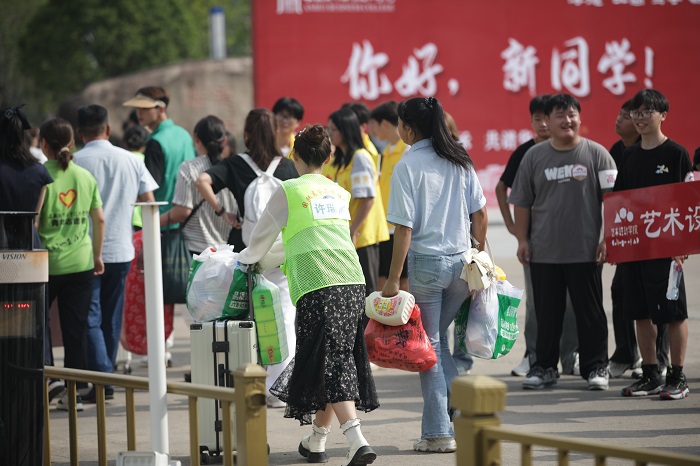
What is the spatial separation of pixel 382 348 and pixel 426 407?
1.43 ft

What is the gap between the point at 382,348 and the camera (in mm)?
5895

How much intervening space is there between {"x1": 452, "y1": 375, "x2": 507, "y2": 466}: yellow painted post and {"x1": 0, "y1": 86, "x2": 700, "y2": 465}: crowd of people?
1771 millimetres

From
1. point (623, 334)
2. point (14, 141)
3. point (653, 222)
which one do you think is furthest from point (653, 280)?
point (14, 141)

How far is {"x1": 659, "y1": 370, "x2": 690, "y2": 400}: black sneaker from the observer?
23.5 feet

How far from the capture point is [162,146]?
902cm

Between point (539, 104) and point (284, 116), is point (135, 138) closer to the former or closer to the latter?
point (284, 116)

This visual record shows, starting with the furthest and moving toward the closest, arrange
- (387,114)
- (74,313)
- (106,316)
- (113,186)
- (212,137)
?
1. (387,114)
2. (212,137)
3. (106,316)
4. (113,186)
5. (74,313)

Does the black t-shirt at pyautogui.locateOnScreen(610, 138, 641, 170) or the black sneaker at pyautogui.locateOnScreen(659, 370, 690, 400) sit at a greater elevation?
the black t-shirt at pyautogui.locateOnScreen(610, 138, 641, 170)

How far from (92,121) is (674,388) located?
4.37m

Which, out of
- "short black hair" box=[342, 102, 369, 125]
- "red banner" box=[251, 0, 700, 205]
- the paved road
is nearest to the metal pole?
the paved road

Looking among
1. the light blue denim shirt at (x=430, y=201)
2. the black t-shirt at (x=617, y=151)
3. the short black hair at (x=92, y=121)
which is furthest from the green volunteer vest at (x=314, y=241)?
the black t-shirt at (x=617, y=151)

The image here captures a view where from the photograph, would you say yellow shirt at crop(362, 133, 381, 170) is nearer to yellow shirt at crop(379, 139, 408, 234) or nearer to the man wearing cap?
yellow shirt at crop(379, 139, 408, 234)

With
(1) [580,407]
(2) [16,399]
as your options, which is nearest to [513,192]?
(1) [580,407]

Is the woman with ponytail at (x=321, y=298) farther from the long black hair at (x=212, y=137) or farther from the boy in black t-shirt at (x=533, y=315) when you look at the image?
the boy in black t-shirt at (x=533, y=315)
